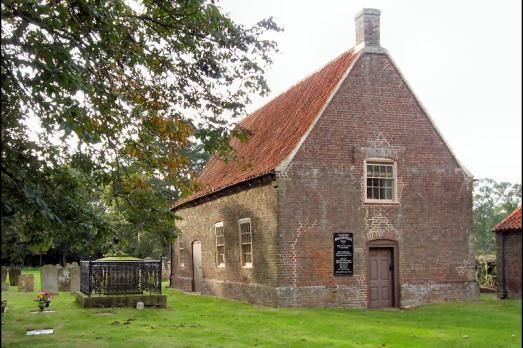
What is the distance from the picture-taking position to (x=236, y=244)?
932 inches

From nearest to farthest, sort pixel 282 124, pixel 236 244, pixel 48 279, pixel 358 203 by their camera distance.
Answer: pixel 358 203 < pixel 236 244 < pixel 282 124 < pixel 48 279

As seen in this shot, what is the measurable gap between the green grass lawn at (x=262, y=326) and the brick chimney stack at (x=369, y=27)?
376 inches

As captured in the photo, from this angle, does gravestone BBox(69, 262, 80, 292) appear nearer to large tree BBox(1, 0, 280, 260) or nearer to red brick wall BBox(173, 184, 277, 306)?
red brick wall BBox(173, 184, 277, 306)

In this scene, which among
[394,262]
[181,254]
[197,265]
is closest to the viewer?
[394,262]

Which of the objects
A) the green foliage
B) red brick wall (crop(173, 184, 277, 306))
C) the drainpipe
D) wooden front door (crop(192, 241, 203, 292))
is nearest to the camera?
red brick wall (crop(173, 184, 277, 306))

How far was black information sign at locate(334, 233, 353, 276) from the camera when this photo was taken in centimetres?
2014

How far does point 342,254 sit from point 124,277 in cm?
746

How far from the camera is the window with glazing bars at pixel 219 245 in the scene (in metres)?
25.6

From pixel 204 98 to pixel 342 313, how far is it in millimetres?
8894

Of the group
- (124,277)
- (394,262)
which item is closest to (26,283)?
(124,277)

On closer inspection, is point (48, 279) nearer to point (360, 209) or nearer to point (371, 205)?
point (360, 209)

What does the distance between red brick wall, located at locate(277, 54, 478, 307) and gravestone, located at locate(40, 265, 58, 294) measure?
41.0 feet

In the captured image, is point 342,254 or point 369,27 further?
point 369,27

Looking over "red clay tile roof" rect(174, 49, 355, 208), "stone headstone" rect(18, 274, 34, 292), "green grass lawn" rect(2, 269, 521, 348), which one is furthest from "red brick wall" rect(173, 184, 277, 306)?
"stone headstone" rect(18, 274, 34, 292)
